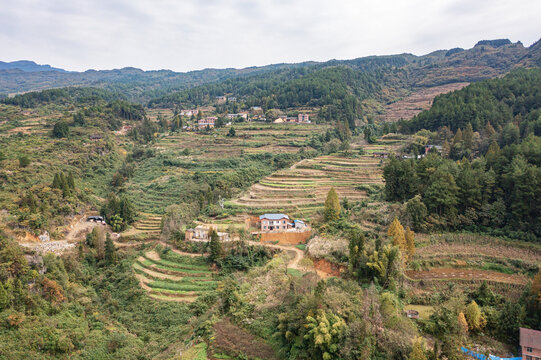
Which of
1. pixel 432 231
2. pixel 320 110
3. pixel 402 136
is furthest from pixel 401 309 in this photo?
pixel 320 110

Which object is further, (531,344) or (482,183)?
(482,183)

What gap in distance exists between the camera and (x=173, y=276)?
23.9 meters

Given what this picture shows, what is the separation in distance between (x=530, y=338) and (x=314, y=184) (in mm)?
25522

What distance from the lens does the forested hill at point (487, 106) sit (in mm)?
39781

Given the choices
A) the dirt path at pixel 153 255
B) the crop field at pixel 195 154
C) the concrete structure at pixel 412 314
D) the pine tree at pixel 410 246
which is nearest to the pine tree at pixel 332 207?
the pine tree at pixel 410 246

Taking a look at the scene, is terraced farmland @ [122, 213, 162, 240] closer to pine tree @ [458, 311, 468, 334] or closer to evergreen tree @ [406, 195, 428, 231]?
evergreen tree @ [406, 195, 428, 231]

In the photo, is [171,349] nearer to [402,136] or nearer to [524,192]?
[524,192]

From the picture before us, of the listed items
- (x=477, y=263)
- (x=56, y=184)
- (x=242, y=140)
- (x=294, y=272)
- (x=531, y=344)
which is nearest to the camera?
(x=531, y=344)

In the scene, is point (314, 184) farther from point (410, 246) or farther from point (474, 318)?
point (474, 318)

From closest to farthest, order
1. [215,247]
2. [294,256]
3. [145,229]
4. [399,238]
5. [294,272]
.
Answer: [399,238]
[294,272]
[294,256]
[215,247]
[145,229]

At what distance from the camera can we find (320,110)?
225 feet

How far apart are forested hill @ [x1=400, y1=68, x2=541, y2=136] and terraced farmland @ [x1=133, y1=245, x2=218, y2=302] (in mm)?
36467

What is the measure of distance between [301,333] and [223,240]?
13382 millimetres

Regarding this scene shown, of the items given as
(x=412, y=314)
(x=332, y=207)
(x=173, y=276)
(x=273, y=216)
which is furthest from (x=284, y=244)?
(x=412, y=314)
